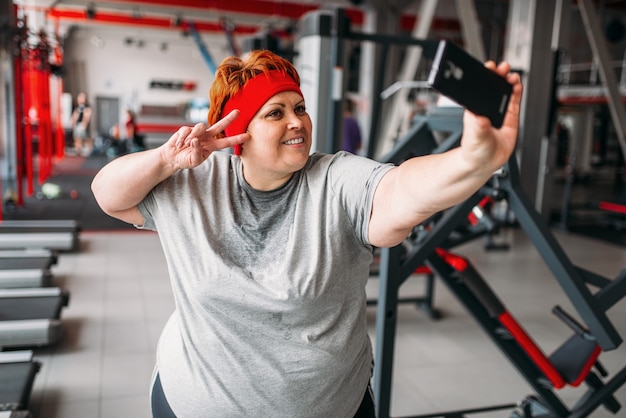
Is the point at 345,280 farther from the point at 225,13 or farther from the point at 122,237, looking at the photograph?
the point at 225,13

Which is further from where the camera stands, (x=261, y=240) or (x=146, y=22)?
(x=146, y=22)

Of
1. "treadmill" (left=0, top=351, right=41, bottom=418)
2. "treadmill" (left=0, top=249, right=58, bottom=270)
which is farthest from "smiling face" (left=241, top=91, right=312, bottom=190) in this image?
"treadmill" (left=0, top=249, right=58, bottom=270)

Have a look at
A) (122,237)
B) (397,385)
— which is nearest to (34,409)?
(397,385)

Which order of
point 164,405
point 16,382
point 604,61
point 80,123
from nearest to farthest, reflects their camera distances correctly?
1. point 164,405
2. point 16,382
3. point 604,61
4. point 80,123

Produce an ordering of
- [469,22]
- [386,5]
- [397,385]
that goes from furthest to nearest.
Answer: [386,5] → [469,22] → [397,385]

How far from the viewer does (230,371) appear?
111cm

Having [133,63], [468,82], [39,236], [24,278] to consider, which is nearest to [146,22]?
[133,63]

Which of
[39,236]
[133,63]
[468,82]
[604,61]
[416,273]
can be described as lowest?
[39,236]

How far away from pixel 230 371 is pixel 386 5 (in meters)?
9.14

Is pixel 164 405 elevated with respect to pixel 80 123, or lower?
elevated

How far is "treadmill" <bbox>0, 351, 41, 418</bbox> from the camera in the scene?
2.18 meters

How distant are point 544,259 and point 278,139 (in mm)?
1379

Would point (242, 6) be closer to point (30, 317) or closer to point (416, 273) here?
point (416, 273)

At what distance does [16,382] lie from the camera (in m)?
2.38
